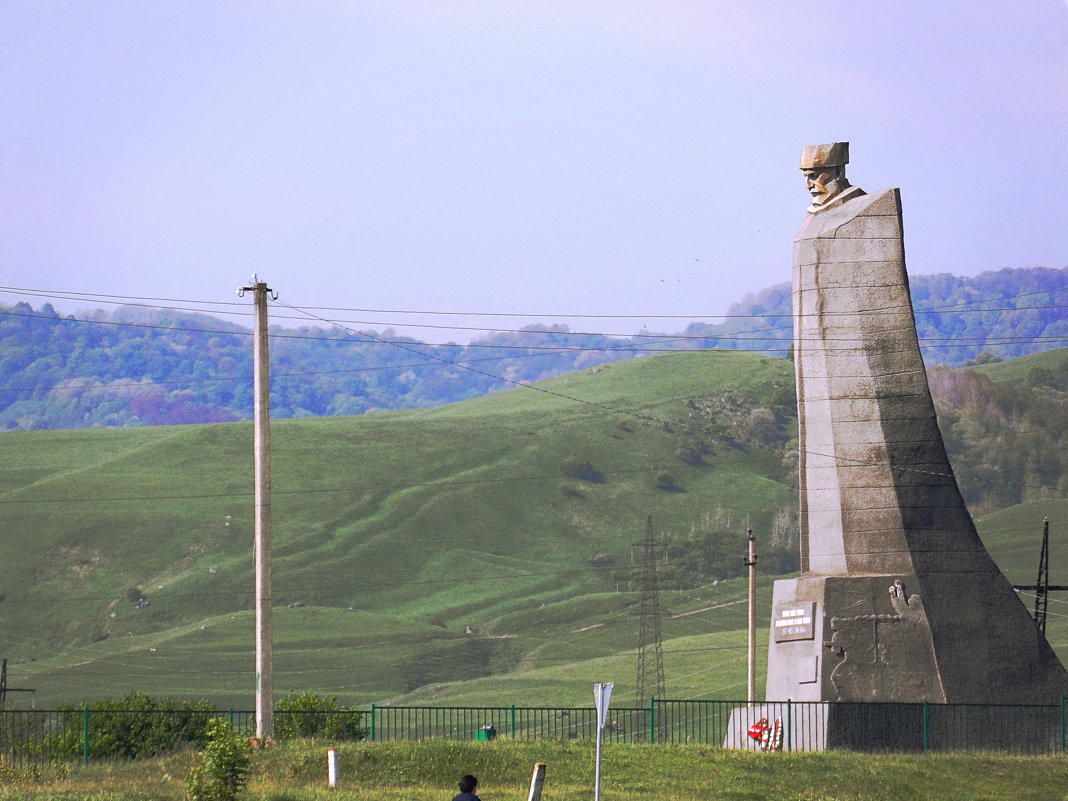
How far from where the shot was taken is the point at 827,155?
35.1m

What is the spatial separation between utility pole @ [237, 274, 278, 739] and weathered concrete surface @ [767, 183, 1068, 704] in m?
11.3

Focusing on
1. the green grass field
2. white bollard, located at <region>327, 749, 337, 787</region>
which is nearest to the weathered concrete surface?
the green grass field

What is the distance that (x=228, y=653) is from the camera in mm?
141500

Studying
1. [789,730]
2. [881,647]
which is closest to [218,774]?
[789,730]

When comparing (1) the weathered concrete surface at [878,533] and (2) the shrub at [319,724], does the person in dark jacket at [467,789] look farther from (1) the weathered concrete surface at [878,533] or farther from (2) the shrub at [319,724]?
(1) the weathered concrete surface at [878,533]

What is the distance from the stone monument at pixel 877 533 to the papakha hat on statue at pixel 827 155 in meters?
1.42

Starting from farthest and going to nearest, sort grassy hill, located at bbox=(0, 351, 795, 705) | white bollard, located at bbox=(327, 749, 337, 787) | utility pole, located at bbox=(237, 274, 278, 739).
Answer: grassy hill, located at bbox=(0, 351, 795, 705) < utility pole, located at bbox=(237, 274, 278, 739) < white bollard, located at bbox=(327, 749, 337, 787)

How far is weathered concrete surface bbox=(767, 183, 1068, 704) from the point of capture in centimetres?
3197

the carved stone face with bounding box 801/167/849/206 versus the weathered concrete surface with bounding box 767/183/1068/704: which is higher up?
the carved stone face with bounding box 801/167/849/206

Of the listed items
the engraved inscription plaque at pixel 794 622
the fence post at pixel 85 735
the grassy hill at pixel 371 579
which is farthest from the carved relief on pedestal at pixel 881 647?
the grassy hill at pixel 371 579

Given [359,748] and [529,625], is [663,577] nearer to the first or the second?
[529,625]


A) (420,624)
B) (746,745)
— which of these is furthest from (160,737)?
(420,624)

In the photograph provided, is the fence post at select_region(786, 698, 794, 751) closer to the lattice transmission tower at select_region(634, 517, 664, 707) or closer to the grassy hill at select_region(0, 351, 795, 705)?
the lattice transmission tower at select_region(634, 517, 664, 707)

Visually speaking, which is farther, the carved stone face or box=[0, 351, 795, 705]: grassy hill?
box=[0, 351, 795, 705]: grassy hill
